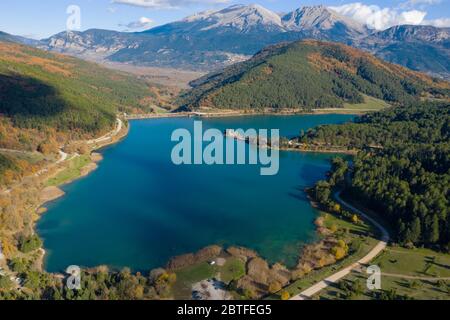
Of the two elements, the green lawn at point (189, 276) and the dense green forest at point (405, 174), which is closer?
the green lawn at point (189, 276)

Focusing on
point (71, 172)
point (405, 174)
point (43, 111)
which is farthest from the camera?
point (43, 111)

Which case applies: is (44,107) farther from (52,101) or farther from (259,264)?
(259,264)

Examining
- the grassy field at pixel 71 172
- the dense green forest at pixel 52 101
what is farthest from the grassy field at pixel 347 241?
the dense green forest at pixel 52 101

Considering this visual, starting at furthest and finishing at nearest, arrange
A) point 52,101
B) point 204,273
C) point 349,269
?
point 52,101 → point 204,273 → point 349,269

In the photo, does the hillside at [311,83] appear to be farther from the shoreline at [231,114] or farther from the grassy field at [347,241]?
the grassy field at [347,241]

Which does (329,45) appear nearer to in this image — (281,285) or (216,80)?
(216,80)

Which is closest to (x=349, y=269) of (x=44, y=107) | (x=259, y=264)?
(x=259, y=264)

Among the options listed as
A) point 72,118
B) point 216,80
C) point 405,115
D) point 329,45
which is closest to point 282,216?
point 72,118
